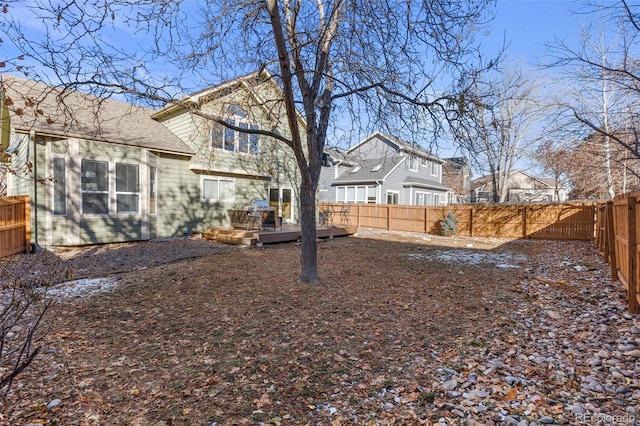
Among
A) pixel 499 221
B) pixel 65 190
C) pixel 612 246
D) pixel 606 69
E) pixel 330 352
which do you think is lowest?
pixel 330 352

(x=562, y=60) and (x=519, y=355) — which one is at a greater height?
(x=562, y=60)

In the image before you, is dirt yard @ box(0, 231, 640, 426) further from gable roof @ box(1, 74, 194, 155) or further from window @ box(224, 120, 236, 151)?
gable roof @ box(1, 74, 194, 155)

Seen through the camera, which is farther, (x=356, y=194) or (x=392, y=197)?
(x=356, y=194)

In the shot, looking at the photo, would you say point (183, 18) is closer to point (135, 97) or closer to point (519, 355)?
point (135, 97)

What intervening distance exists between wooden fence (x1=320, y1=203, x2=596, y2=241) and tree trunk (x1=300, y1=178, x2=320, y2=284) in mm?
12380

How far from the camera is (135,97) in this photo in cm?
466

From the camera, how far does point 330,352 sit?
3318 millimetres

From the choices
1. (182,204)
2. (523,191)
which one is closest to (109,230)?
(182,204)

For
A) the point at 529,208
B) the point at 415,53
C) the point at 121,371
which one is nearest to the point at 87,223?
the point at 121,371

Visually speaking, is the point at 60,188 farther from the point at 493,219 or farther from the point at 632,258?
the point at 493,219

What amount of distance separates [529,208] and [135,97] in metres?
15.4

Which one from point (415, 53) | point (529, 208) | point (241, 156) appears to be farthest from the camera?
point (529, 208)

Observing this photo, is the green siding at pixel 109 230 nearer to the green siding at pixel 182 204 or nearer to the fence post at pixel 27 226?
the green siding at pixel 182 204

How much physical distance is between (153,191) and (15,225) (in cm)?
361
